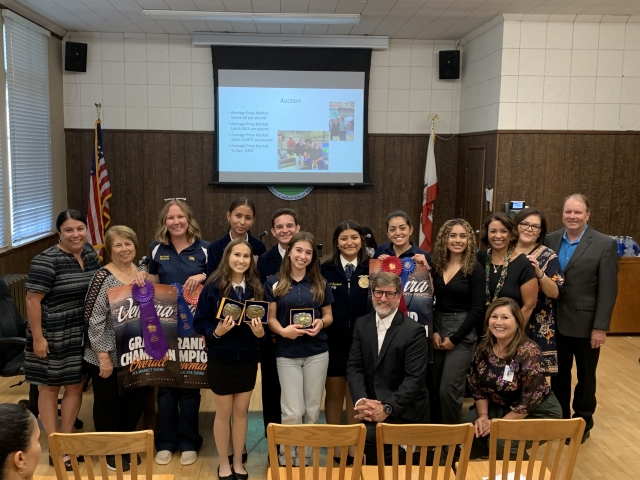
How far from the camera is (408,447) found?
2.31 meters

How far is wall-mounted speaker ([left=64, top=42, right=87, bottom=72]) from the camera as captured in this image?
23.6 ft

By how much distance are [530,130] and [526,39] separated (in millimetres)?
952

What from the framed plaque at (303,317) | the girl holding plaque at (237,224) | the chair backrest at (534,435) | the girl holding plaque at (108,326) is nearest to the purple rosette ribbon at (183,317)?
the girl holding plaque at (108,326)

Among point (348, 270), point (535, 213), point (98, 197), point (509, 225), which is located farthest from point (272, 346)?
point (98, 197)

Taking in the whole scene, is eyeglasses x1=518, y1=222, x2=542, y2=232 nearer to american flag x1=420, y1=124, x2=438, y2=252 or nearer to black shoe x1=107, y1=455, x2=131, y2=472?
black shoe x1=107, y1=455, x2=131, y2=472

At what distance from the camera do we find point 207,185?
765 centimetres

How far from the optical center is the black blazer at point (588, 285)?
3.82 meters

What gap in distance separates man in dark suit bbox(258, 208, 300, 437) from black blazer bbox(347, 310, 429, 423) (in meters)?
0.59

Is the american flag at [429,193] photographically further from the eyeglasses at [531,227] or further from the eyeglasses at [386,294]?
the eyeglasses at [386,294]

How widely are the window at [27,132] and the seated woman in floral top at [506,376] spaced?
4793 millimetres

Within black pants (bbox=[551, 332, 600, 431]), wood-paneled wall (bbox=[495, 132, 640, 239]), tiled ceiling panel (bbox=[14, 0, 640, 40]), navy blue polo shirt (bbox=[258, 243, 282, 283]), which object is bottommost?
black pants (bbox=[551, 332, 600, 431])

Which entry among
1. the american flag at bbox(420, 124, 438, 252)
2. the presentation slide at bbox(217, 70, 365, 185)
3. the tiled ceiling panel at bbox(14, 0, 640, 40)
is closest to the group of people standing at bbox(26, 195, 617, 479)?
the tiled ceiling panel at bbox(14, 0, 640, 40)

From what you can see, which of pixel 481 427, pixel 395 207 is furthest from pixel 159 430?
pixel 395 207

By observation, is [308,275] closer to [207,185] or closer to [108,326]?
[108,326]
